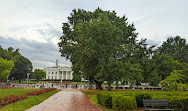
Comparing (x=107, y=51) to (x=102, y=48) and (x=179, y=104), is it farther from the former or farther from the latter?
(x=179, y=104)

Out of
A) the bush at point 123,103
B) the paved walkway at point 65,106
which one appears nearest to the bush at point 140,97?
the bush at point 123,103

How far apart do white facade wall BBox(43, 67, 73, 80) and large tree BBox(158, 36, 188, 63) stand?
7166 cm

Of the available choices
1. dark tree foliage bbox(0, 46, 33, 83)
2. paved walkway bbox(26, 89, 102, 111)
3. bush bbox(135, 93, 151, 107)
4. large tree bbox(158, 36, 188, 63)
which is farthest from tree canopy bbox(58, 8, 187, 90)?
dark tree foliage bbox(0, 46, 33, 83)

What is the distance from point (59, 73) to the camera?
399 feet

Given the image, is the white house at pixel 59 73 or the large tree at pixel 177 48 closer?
the large tree at pixel 177 48

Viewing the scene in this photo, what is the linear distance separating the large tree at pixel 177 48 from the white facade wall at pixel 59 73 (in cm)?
7166

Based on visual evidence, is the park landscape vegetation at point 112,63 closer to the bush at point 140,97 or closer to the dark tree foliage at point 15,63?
the bush at point 140,97

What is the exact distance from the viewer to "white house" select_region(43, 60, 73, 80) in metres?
118

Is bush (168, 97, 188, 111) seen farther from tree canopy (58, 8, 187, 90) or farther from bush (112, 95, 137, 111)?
tree canopy (58, 8, 187, 90)

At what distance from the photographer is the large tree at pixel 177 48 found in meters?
60.8

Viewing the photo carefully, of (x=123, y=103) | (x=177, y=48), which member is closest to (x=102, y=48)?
(x=123, y=103)

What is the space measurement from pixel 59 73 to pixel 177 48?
8609 cm

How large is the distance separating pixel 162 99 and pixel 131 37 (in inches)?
1083

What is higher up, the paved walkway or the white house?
the white house
